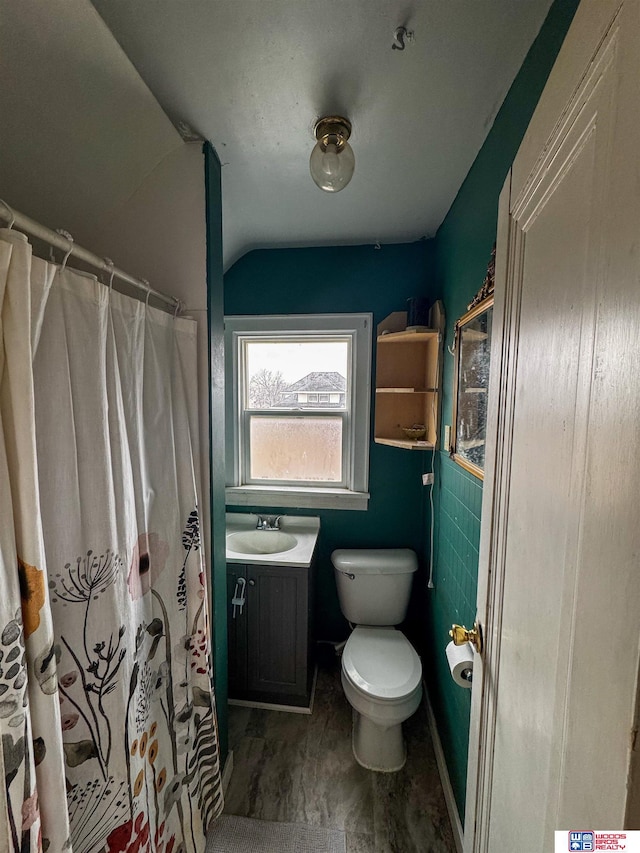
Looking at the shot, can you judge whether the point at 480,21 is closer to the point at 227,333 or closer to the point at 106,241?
the point at 106,241

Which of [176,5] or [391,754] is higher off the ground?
[176,5]

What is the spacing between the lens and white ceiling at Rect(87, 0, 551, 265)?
761 mm

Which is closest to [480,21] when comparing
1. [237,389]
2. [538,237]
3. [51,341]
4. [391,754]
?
[538,237]

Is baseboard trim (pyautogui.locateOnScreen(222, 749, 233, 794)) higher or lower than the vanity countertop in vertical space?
lower

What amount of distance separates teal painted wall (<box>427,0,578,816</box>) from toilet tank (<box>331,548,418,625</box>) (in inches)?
6.2

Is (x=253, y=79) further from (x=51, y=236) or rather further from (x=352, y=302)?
(x=352, y=302)

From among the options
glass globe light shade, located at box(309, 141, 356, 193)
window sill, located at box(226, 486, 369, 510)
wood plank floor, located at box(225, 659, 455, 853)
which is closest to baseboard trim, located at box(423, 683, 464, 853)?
wood plank floor, located at box(225, 659, 455, 853)

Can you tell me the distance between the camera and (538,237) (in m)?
0.55

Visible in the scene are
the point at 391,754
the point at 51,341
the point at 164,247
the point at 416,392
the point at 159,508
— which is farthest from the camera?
the point at 416,392

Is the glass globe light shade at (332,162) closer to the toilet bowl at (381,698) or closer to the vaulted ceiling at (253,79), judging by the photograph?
the vaulted ceiling at (253,79)

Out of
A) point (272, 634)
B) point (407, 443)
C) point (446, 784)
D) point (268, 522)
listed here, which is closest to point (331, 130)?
point (407, 443)

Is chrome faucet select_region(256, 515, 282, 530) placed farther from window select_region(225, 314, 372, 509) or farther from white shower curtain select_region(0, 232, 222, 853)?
white shower curtain select_region(0, 232, 222, 853)

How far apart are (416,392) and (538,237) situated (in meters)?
1.22

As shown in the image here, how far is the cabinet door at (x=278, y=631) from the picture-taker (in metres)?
1.61
